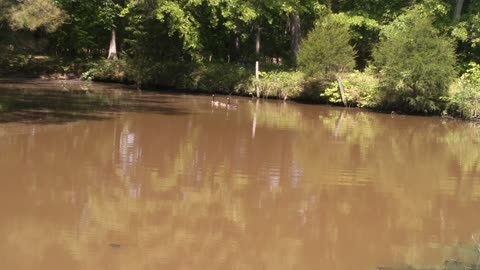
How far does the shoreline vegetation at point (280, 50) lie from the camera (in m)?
25.3

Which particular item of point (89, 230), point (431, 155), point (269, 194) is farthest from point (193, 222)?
point (431, 155)

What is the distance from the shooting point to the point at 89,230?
806cm

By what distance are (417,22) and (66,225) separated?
2172cm

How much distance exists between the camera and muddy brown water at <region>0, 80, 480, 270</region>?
7508 mm

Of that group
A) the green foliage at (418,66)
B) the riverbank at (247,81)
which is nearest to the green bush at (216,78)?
the riverbank at (247,81)

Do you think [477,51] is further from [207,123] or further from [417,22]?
[207,123]

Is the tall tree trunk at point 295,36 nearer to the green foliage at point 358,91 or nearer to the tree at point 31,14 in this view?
the green foliage at point 358,91

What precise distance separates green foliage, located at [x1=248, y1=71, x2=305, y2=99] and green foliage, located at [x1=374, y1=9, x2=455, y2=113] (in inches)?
197

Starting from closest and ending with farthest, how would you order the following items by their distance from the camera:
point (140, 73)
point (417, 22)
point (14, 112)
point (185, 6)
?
point (14, 112)
point (417, 22)
point (185, 6)
point (140, 73)

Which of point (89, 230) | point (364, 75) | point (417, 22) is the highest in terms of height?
point (417, 22)


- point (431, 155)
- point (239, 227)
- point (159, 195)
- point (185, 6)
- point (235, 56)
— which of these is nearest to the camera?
point (239, 227)

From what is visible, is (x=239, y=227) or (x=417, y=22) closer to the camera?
(x=239, y=227)

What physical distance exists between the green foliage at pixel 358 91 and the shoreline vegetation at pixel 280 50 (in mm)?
52

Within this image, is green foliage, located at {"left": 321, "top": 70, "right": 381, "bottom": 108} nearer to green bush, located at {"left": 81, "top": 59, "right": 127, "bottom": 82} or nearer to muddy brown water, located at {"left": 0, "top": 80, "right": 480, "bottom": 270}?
muddy brown water, located at {"left": 0, "top": 80, "right": 480, "bottom": 270}
